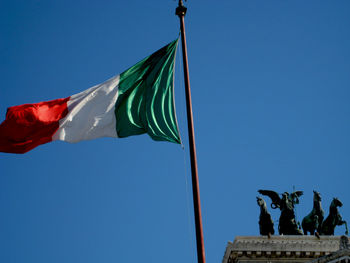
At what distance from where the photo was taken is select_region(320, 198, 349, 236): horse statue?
46.7 m

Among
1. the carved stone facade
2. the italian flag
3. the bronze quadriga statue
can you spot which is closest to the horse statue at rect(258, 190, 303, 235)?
the bronze quadriga statue

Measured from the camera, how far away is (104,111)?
26.3 m

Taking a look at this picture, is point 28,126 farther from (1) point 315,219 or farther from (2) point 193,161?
(1) point 315,219

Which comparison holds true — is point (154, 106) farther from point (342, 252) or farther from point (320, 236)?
point (320, 236)

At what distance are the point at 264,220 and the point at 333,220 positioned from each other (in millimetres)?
3880

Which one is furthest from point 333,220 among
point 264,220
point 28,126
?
point 28,126

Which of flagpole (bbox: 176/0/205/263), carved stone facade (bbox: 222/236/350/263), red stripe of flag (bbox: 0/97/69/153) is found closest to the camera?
flagpole (bbox: 176/0/205/263)

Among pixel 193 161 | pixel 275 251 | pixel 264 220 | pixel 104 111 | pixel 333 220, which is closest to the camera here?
pixel 193 161

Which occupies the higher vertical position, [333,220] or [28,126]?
[28,126]

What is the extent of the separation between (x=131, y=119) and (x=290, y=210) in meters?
22.5

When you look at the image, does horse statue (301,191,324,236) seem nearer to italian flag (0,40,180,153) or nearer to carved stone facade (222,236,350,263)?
carved stone facade (222,236,350,263)

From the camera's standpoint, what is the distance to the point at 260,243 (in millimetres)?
43812

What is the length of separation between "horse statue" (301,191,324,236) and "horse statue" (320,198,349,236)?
1.01 feet

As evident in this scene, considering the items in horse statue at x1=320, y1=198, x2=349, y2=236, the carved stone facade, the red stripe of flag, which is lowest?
the carved stone facade
